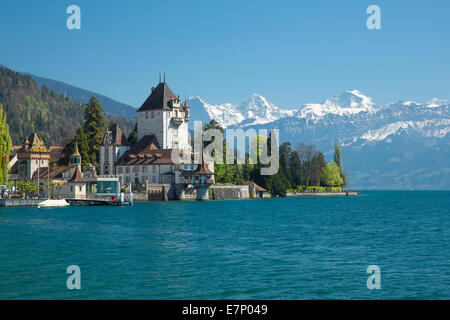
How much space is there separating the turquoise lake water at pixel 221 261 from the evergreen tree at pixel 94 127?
74.0 m

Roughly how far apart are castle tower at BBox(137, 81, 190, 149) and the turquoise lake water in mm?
73315

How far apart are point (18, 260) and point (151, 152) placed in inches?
3484

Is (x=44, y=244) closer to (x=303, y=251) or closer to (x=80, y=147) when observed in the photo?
(x=303, y=251)

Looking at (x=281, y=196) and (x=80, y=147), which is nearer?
(x=80, y=147)

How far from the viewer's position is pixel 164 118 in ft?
412

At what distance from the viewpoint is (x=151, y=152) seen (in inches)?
4707

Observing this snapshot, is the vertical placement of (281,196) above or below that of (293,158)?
below

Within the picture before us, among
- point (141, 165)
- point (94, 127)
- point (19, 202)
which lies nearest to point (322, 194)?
point (141, 165)

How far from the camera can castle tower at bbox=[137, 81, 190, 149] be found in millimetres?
125938

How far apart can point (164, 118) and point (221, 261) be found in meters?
95.9

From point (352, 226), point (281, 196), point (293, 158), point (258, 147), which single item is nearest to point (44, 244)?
point (352, 226)

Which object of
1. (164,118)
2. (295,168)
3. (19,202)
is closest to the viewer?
(19,202)

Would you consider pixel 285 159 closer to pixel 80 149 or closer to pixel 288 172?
pixel 288 172

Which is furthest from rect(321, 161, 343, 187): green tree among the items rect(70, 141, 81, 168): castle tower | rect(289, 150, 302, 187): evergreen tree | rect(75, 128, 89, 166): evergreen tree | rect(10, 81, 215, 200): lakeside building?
rect(70, 141, 81, 168): castle tower
